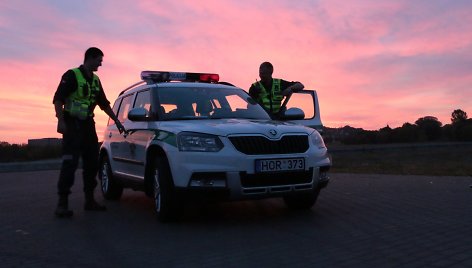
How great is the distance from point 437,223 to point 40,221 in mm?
4834

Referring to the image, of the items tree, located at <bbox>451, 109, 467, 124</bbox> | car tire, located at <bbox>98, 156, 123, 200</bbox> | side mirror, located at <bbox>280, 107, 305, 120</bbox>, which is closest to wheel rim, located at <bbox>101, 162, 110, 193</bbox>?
car tire, located at <bbox>98, 156, 123, 200</bbox>

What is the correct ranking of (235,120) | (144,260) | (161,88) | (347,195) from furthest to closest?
(347,195) → (161,88) → (235,120) → (144,260)

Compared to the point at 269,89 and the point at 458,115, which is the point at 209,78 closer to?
the point at 269,89

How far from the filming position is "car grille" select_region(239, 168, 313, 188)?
6.16m

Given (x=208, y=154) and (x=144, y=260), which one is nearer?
(x=144, y=260)

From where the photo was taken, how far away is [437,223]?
6.10 metres

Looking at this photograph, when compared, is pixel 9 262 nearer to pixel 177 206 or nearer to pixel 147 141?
pixel 177 206

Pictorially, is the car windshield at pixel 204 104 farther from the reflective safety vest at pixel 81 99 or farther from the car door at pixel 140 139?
the reflective safety vest at pixel 81 99

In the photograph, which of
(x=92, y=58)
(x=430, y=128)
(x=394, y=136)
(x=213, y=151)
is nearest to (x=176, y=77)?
(x=92, y=58)

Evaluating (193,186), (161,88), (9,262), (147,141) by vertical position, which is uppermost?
(161,88)

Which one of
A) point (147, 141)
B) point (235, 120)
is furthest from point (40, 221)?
point (235, 120)

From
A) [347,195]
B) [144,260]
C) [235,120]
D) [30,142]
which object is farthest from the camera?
[30,142]

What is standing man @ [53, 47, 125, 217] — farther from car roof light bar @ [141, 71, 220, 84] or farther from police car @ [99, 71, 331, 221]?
car roof light bar @ [141, 71, 220, 84]

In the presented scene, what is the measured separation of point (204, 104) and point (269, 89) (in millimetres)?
1880
